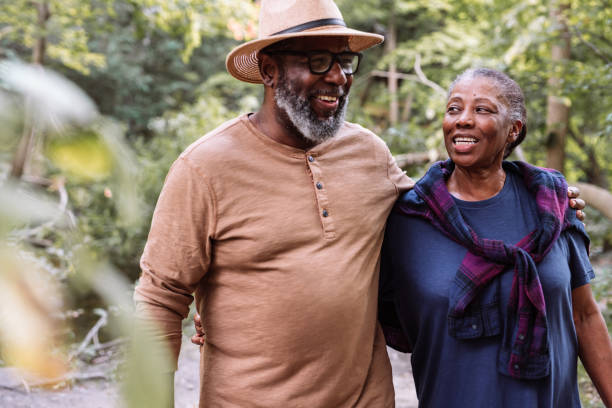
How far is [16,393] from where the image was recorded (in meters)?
3.05

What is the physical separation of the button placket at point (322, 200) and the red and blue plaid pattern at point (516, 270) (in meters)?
0.38

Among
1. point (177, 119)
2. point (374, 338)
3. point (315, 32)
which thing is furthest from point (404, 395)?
point (177, 119)

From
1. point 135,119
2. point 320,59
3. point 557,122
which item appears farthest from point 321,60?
point 135,119

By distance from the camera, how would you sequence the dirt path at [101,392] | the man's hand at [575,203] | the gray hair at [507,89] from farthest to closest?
the dirt path at [101,392] → the man's hand at [575,203] → the gray hair at [507,89]

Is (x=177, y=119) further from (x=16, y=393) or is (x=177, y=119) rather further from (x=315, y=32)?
(x=315, y=32)

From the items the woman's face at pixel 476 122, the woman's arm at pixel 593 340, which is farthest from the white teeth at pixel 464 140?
the woman's arm at pixel 593 340

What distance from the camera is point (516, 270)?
182 cm

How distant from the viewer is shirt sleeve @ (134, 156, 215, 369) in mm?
1756

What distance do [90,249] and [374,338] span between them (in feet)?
5.67

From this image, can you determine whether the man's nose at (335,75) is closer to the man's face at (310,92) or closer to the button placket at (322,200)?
the man's face at (310,92)

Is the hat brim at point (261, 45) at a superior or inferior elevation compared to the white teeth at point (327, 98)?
superior

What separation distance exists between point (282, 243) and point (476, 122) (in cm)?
77

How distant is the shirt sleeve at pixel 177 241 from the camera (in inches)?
69.1

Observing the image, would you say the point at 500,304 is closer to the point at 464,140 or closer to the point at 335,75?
the point at 464,140
